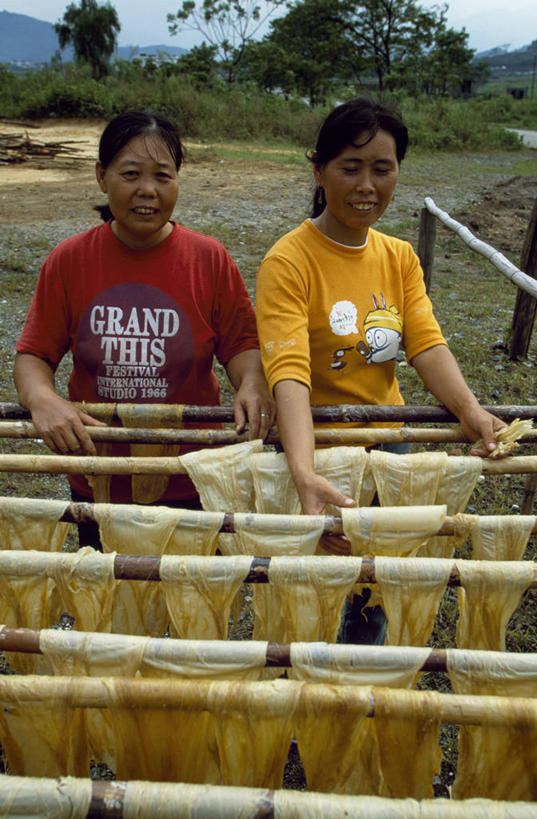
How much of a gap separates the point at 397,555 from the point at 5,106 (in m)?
21.4

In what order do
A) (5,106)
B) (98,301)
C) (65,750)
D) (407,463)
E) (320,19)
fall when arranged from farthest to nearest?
(320,19) → (5,106) → (98,301) → (407,463) → (65,750)

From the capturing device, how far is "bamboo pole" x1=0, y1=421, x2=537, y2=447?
158 centimetres

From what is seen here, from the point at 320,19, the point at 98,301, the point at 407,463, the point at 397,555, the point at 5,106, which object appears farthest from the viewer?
the point at 320,19

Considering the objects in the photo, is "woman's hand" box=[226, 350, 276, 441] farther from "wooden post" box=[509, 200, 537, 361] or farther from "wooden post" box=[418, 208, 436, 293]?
"wooden post" box=[418, 208, 436, 293]

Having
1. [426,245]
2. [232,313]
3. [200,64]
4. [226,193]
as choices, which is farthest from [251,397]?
[200,64]

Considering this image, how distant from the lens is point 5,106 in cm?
1873

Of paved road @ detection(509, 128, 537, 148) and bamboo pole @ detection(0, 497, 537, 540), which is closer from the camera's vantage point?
bamboo pole @ detection(0, 497, 537, 540)

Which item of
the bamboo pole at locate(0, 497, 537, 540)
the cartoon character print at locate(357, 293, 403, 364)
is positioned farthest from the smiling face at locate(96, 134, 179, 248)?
the bamboo pole at locate(0, 497, 537, 540)

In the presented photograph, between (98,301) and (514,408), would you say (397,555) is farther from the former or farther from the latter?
(98,301)

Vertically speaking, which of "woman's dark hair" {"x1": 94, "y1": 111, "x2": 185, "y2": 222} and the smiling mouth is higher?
"woman's dark hair" {"x1": 94, "y1": 111, "x2": 185, "y2": 222}

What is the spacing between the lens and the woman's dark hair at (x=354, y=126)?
1.57 m

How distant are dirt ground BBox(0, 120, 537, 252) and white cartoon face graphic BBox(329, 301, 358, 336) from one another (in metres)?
7.57

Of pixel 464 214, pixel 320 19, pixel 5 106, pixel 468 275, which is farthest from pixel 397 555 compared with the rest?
pixel 320 19

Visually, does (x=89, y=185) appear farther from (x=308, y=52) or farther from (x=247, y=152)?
(x=308, y=52)
